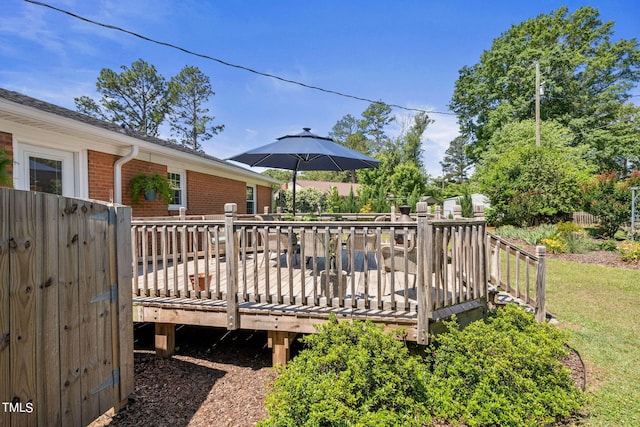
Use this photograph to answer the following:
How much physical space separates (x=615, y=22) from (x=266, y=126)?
29.1 meters

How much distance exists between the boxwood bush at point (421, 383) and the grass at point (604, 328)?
0.45 m

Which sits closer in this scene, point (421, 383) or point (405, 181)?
point (421, 383)

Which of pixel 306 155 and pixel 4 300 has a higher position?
pixel 306 155

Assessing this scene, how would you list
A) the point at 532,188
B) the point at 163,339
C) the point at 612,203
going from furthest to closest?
the point at 532,188 → the point at 612,203 → the point at 163,339

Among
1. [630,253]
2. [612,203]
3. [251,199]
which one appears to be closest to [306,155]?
[251,199]

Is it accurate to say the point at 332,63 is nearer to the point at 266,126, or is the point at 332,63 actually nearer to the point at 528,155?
the point at 528,155

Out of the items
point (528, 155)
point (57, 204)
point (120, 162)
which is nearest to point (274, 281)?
point (57, 204)

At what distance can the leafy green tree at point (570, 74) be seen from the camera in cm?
2530

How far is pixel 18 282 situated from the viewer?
68.3 inches

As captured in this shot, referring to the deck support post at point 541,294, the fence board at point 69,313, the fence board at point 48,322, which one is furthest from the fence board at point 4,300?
the deck support post at point 541,294

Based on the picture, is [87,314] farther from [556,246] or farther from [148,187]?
[556,246]

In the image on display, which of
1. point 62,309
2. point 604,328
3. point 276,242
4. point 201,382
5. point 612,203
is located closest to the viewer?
point 62,309

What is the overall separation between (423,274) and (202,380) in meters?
2.59

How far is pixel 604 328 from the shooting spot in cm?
476
